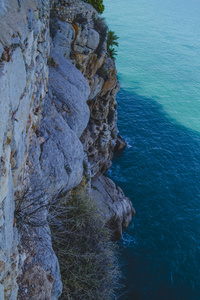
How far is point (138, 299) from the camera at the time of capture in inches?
579

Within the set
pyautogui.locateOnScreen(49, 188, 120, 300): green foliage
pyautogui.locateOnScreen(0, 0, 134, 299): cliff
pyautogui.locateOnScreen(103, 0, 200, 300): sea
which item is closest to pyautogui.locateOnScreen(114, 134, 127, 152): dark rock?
pyautogui.locateOnScreen(103, 0, 200, 300): sea

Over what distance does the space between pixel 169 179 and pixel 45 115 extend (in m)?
18.0

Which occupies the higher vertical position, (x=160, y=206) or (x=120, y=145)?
(x=120, y=145)

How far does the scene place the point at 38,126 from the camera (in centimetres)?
683

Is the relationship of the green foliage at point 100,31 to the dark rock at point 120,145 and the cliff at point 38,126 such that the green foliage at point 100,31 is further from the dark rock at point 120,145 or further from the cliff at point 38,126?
the dark rock at point 120,145

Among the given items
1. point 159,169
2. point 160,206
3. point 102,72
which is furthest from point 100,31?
point 160,206

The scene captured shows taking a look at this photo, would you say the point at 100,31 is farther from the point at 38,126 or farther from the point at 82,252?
the point at 82,252

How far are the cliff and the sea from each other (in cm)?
374

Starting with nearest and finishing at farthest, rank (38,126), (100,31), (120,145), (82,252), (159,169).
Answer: (38,126) < (82,252) < (100,31) < (159,169) < (120,145)

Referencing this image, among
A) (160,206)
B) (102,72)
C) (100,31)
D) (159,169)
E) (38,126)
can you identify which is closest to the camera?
(38,126)

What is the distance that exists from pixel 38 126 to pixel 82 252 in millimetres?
4725

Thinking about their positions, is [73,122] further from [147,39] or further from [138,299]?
[147,39]

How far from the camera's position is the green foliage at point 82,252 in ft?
24.2

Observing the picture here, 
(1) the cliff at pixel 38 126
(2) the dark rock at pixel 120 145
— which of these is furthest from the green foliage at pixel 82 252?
(2) the dark rock at pixel 120 145
